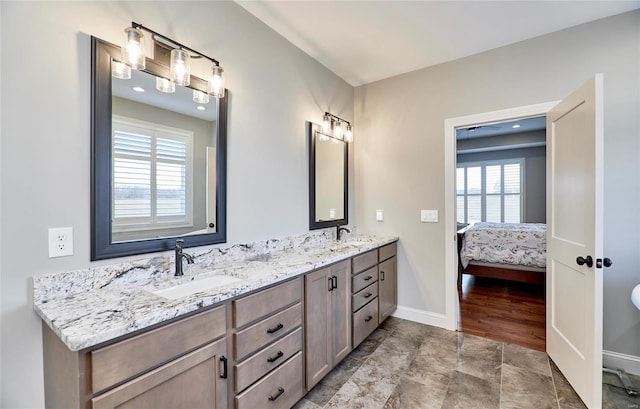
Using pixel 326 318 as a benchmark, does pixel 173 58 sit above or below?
above

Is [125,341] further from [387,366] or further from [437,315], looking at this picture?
[437,315]

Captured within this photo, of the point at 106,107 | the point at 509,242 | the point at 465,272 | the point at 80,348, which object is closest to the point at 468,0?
the point at 106,107

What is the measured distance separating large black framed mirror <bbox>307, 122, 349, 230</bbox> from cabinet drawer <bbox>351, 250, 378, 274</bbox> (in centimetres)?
54

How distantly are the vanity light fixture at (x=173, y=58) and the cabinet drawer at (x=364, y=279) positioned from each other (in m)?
1.66


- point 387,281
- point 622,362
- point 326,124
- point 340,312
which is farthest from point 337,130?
point 622,362

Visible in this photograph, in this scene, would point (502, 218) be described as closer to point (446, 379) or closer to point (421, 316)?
point (421, 316)

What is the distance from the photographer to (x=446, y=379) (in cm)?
204

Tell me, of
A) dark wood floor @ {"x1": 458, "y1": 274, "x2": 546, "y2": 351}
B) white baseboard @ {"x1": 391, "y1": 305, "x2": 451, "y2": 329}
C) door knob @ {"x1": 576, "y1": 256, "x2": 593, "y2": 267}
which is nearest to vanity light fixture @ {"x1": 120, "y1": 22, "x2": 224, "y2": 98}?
door knob @ {"x1": 576, "y1": 256, "x2": 593, "y2": 267}

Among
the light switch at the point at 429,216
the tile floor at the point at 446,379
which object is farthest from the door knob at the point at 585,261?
the light switch at the point at 429,216

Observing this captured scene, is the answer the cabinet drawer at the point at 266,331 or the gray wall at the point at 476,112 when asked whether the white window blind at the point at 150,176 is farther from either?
the gray wall at the point at 476,112

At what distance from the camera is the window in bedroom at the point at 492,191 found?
6.53m

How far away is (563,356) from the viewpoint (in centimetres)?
207

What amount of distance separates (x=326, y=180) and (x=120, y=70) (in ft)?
6.08

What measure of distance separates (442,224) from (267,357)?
209 centimetres
